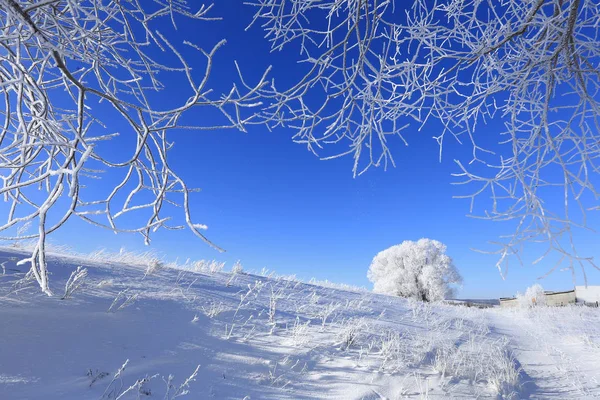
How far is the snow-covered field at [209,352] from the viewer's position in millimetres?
2621

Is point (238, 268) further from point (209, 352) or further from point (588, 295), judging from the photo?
point (588, 295)

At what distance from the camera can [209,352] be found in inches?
136

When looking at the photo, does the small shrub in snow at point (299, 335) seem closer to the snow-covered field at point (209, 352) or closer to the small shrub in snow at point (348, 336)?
the snow-covered field at point (209, 352)

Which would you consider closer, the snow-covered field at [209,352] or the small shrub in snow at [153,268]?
the snow-covered field at [209,352]

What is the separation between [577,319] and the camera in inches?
508

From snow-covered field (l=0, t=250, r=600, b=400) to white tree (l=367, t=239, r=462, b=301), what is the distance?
20183mm

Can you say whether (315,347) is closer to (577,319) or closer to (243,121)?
(243,121)

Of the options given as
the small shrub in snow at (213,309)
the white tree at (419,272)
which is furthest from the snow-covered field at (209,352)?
the white tree at (419,272)

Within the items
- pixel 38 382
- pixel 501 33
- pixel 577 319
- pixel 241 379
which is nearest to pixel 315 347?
pixel 241 379

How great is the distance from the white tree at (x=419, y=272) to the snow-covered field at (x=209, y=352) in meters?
20.2

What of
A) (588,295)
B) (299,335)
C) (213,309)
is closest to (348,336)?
(299,335)

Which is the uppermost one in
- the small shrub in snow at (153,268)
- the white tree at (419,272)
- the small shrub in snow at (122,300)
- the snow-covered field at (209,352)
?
the white tree at (419,272)

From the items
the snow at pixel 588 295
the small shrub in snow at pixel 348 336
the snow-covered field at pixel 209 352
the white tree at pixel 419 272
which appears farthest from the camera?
the snow at pixel 588 295

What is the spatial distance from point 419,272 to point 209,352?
25.8 meters
